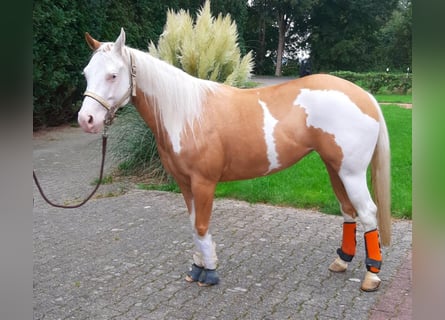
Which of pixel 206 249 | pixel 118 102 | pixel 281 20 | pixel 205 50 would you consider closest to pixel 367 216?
pixel 206 249

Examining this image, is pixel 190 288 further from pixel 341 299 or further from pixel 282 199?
pixel 282 199

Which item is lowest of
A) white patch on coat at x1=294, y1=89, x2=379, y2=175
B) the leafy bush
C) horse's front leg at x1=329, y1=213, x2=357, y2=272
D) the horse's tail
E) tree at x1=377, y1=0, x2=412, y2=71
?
horse's front leg at x1=329, y1=213, x2=357, y2=272

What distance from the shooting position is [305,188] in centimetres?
567

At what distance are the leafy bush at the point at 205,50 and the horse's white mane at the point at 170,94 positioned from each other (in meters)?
3.18

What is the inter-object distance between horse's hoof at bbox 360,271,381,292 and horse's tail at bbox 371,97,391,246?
33 cm

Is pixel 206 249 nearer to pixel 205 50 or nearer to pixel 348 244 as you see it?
pixel 348 244

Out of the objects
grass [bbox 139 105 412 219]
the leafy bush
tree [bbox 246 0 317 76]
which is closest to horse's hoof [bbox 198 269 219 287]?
grass [bbox 139 105 412 219]

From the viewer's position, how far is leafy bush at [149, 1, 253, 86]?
19.9 feet

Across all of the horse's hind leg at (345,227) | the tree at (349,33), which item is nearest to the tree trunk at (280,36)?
the tree at (349,33)

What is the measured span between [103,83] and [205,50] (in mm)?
3763

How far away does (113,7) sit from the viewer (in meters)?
11.8

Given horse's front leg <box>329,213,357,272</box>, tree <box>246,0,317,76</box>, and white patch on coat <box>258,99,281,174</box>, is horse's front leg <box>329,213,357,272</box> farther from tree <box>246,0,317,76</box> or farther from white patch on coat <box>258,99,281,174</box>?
tree <box>246,0,317,76</box>

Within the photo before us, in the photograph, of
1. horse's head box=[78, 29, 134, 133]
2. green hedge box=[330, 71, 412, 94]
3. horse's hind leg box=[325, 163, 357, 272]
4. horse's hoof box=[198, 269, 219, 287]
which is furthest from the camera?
green hedge box=[330, 71, 412, 94]
